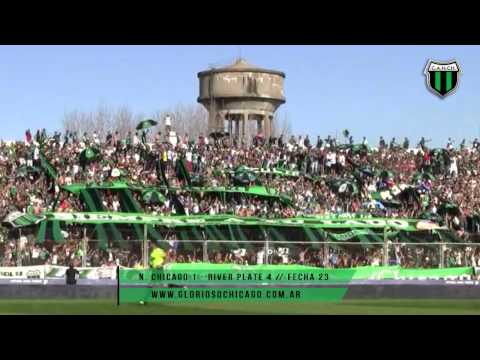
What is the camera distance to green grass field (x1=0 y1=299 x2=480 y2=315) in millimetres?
21406

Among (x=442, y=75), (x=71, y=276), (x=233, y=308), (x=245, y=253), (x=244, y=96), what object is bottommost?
(x=233, y=308)

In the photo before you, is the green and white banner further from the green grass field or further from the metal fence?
the green grass field

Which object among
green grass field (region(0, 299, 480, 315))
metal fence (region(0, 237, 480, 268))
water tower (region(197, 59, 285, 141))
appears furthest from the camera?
water tower (region(197, 59, 285, 141))

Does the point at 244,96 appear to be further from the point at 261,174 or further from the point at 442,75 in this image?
the point at 442,75

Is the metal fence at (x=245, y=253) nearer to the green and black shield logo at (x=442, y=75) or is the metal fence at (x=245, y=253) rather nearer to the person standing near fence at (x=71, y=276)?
the person standing near fence at (x=71, y=276)

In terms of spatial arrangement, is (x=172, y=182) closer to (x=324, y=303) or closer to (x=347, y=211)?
(x=347, y=211)

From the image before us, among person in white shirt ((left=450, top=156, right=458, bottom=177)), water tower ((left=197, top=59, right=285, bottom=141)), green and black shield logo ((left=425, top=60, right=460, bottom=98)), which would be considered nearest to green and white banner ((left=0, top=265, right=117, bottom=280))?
green and black shield logo ((left=425, top=60, right=460, bottom=98))

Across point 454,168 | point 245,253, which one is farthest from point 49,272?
point 454,168

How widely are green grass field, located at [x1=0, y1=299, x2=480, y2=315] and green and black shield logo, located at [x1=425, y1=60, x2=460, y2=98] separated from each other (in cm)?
685

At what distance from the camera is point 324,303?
2544cm

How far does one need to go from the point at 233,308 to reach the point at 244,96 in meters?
43.1

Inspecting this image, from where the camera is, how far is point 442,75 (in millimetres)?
29188
